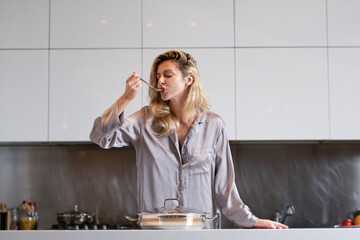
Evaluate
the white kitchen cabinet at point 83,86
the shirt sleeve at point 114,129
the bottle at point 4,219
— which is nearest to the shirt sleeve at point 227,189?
the shirt sleeve at point 114,129

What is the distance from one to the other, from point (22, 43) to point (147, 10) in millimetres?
804

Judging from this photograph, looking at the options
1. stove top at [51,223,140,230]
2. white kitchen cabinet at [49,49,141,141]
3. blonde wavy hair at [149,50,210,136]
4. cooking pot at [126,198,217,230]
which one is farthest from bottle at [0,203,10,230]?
cooking pot at [126,198,217,230]

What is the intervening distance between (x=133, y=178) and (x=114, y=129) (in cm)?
174

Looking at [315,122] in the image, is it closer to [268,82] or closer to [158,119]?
[268,82]

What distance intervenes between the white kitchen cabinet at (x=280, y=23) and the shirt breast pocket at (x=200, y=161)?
1309mm

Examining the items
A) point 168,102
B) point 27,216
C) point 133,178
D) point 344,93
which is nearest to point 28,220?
point 27,216

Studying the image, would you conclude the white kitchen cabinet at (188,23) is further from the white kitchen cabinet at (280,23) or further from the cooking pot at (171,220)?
the cooking pot at (171,220)

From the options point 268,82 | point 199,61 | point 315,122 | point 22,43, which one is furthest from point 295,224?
point 22,43

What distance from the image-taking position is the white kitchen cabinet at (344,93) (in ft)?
11.0

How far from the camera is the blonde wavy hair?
230cm

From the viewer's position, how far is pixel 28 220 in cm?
346

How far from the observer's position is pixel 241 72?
11.2ft

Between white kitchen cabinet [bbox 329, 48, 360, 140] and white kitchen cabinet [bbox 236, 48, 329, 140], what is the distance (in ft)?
0.14

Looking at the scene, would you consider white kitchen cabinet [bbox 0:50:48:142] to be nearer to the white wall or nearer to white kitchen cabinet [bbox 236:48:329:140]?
the white wall
